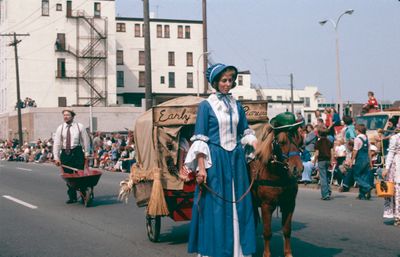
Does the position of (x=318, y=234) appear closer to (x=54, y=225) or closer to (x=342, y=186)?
(x=54, y=225)

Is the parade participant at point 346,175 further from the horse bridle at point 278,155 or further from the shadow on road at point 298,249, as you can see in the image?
the horse bridle at point 278,155

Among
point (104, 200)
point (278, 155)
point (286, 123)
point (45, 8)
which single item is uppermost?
point (45, 8)

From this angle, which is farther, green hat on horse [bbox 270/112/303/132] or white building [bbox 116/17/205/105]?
white building [bbox 116/17/205/105]

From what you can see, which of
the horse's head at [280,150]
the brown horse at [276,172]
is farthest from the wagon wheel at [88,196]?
the horse's head at [280,150]

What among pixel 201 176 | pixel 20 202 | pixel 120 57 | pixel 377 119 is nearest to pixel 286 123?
pixel 201 176

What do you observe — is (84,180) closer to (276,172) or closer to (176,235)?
(176,235)

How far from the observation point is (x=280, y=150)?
24.4 ft

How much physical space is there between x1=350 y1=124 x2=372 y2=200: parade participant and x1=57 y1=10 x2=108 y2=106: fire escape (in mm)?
59551

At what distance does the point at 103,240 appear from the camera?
10078mm

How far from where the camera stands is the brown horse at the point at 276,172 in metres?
7.41

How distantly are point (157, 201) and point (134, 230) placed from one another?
2.11 m

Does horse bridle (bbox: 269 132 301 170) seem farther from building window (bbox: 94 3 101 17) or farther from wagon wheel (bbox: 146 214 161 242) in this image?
building window (bbox: 94 3 101 17)

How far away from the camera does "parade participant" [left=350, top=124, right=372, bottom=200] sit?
52.8 feet

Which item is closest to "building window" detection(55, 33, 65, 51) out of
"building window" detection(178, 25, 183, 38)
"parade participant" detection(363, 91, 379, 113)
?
"building window" detection(178, 25, 183, 38)
